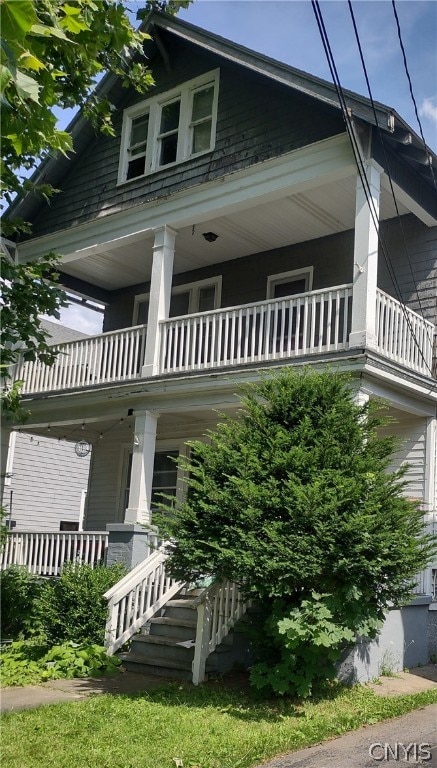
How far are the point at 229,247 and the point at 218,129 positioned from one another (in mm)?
2409

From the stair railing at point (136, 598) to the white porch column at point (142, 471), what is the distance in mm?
1650

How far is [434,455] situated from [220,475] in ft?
16.0

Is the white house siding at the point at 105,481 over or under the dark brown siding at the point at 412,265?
under

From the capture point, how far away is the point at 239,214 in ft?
45.2

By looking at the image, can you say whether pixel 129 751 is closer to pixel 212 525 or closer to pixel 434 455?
pixel 212 525

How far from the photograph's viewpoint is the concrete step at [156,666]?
9508 mm

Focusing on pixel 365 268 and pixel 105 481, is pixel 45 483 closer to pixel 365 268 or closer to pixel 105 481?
pixel 105 481

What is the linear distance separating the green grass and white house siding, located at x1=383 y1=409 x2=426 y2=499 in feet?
12.8

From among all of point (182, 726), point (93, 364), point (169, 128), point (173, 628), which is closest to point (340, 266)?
point (169, 128)

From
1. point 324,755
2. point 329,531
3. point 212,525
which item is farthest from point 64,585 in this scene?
point 324,755

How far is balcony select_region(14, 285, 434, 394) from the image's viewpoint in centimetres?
1140

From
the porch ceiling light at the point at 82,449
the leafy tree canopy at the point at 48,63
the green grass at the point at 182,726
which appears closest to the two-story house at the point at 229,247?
the porch ceiling light at the point at 82,449

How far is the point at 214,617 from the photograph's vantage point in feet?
30.7

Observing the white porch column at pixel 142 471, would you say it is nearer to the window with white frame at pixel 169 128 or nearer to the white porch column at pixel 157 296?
the white porch column at pixel 157 296
